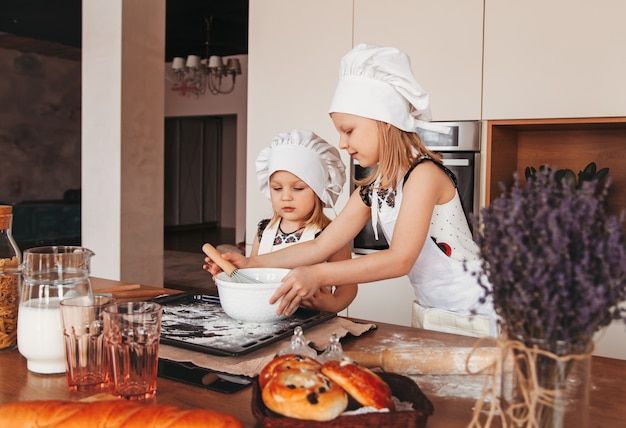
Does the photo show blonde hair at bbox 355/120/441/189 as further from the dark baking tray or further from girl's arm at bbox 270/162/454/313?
the dark baking tray

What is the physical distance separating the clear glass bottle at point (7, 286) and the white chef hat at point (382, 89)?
2.53 feet

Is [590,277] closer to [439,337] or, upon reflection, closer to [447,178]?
[439,337]

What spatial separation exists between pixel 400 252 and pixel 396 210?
0.26 meters

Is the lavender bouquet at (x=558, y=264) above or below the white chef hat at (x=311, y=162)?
below

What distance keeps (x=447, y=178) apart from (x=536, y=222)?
3.06ft

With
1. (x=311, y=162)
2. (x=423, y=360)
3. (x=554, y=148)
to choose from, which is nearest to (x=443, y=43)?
(x=554, y=148)

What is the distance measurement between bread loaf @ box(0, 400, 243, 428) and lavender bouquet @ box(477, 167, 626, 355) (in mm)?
349

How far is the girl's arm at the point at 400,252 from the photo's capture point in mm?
1257

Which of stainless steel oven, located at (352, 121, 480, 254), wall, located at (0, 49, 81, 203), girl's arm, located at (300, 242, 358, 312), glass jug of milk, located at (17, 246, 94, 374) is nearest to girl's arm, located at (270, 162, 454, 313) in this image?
girl's arm, located at (300, 242, 358, 312)

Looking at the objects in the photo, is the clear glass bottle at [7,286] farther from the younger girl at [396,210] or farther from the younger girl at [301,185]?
the younger girl at [301,185]

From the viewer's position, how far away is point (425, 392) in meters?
0.91

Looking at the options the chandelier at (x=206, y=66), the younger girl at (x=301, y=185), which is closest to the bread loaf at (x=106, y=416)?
the younger girl at (x=301, y=185)

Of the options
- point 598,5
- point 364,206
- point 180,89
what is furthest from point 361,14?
point 180,89

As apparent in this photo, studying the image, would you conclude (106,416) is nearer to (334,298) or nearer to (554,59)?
(334,298)
